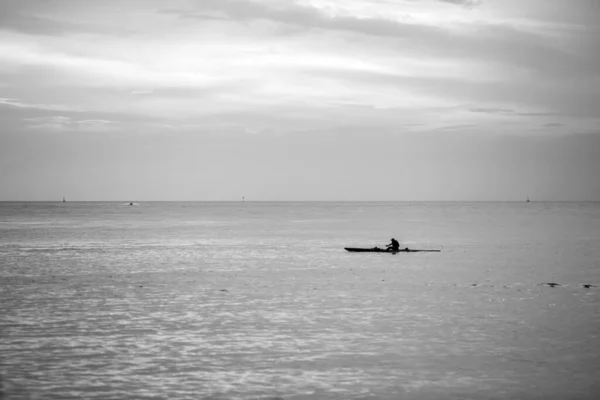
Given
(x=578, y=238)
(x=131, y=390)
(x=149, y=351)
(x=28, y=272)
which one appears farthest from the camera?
(x=578, y=238)

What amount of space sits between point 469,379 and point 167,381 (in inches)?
318

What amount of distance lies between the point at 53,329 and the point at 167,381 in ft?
26.9

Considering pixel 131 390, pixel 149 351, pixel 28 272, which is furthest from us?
pixel 28 272

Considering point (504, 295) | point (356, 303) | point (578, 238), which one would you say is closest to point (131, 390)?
point (356, 303)

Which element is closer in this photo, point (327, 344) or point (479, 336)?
point (327, 344)

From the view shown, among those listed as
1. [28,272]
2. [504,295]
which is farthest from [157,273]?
[504,295]

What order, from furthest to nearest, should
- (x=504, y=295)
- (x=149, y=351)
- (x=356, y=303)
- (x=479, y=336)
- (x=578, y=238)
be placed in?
(x=578, y=238), (x=504, y=295), (x=356, y=303), (x=479, y=336), (x=149, y=351)

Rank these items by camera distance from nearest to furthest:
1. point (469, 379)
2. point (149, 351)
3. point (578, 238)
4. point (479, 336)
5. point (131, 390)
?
1. point (131, 390)
2. point (469, 379)
3. point (149, 351)
4. point (479, 336)
5. point (578, 238)

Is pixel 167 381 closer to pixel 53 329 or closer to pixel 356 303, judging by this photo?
pixel 53 329

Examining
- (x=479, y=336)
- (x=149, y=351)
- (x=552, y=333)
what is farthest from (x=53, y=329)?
(x=552, y=333)

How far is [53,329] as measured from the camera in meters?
24.0

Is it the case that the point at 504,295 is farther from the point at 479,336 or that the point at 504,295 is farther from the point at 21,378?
the point at 21,378

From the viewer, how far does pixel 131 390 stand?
17.0 m

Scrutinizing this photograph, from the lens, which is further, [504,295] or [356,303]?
[504,295]
